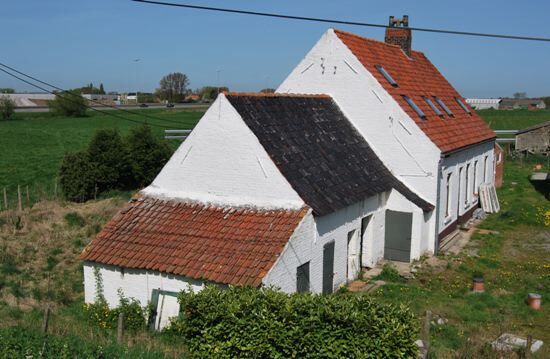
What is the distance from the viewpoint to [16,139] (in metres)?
49.2

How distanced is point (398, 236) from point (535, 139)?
96.0ft

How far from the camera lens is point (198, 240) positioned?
13.5 meters

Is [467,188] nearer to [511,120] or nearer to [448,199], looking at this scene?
[448,199]

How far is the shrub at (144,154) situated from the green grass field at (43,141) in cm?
446

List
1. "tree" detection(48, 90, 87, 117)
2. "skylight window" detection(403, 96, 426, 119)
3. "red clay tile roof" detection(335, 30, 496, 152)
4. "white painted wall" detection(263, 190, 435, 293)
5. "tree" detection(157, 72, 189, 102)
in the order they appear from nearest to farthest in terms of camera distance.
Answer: "white painted wall" detection(263, 190, 435, 293) < "red clay tile roof" detection(335, 30, 496, 152) < "skylight window" detection(403, 96, 426, 119) < "tree" detection(48, 90, 87, 117) < "tree" detection(157, 72, 189, 102)

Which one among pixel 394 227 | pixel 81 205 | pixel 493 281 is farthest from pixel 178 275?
pixel 81 205

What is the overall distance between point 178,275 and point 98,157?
651 inches

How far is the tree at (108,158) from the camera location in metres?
27.4

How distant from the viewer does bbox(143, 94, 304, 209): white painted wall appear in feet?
46.2

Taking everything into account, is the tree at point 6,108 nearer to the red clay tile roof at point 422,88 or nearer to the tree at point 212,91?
the tree at point 212,91

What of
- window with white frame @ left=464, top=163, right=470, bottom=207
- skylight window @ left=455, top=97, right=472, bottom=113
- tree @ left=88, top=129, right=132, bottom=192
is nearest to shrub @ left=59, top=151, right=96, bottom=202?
tree @ left=88, top=129, right=132, bottom=192

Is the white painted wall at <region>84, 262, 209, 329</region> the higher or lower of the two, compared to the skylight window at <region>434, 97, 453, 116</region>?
lower

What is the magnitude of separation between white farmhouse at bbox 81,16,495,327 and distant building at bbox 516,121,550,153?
933 inches

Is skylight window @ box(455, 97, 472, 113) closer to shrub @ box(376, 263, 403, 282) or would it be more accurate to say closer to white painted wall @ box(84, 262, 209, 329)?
shrub @ box(376, 263, 403, 282)
